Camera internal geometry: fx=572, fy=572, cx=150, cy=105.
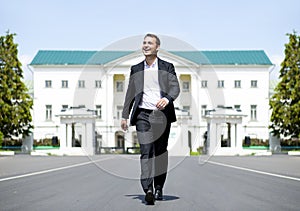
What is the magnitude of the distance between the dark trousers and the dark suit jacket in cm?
11

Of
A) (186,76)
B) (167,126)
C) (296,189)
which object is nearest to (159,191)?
(167,126)

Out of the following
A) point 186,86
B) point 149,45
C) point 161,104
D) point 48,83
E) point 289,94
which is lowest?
point 161,104

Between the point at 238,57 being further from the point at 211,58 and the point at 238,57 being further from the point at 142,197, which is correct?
the point at 142,197

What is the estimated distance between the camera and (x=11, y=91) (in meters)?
55.9

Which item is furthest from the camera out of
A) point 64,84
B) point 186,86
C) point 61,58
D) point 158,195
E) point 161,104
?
point 61,58

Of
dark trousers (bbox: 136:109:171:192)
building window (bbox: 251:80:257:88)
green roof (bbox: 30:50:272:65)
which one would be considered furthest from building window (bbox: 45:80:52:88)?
dark trousers (bbox: 136:109:171:192)

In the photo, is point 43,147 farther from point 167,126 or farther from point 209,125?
point 167,126

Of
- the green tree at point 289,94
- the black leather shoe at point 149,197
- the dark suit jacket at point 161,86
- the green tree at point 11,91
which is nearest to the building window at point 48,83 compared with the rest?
the green tree at point 11,91

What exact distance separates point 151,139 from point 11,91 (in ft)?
165

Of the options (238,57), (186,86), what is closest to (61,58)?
(186,86)

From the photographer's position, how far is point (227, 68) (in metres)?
76.3

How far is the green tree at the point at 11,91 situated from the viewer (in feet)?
181

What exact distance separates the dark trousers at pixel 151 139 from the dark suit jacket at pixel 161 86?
11 centimetres

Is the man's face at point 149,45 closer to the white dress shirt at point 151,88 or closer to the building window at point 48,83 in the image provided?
the white dress shirt at point 151,88
